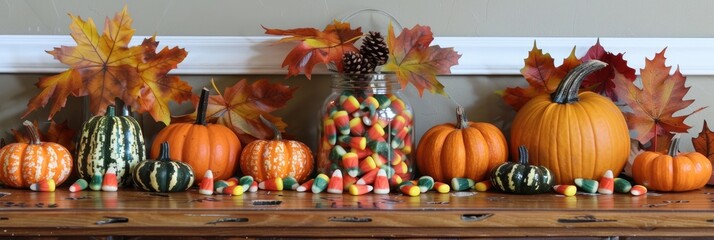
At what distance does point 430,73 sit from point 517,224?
36 cm

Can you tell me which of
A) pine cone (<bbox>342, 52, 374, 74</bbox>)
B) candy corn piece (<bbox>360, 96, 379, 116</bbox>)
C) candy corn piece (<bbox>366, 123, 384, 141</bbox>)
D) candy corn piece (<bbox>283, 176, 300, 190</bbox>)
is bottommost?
candy corn piece (<bbox>283, 176, 300, 190</bbox>)

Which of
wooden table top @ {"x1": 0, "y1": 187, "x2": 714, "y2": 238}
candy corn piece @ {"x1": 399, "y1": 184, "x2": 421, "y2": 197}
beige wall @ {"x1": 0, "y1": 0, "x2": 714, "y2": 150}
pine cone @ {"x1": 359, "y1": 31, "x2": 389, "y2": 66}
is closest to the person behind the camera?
wooden table top @ {"x1": 0, "y1": 187, "x2": 714, "y2": 238}

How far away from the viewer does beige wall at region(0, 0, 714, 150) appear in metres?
1.43

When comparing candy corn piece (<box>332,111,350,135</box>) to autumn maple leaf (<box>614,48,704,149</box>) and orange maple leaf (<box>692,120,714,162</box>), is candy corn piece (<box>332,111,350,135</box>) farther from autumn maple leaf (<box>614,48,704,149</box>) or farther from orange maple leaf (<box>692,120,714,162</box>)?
orange maple leaf (<box>692,120,714,162</box>)

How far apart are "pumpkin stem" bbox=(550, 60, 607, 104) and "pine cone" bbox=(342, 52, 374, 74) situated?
0.32 m

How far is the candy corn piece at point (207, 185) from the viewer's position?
1.23 metres

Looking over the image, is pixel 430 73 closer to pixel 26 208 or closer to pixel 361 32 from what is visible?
pixel 361 32

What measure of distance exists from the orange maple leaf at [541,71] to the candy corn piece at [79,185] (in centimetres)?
A: 74

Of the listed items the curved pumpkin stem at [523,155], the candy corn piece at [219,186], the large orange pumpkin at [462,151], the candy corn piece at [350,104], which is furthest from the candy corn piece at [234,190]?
the curved pumpkin stem at [523,155]

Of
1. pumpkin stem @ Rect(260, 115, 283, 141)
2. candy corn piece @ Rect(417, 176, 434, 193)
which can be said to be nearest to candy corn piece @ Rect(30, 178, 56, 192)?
pumpkin stem @ Rect(260, 115, 283, 141)

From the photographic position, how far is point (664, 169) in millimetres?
1256

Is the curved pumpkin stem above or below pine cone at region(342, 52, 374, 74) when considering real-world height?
below

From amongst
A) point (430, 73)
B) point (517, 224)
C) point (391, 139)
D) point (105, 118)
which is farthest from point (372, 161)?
point (105, 118)

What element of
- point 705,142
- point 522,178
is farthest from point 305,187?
point 705,142
